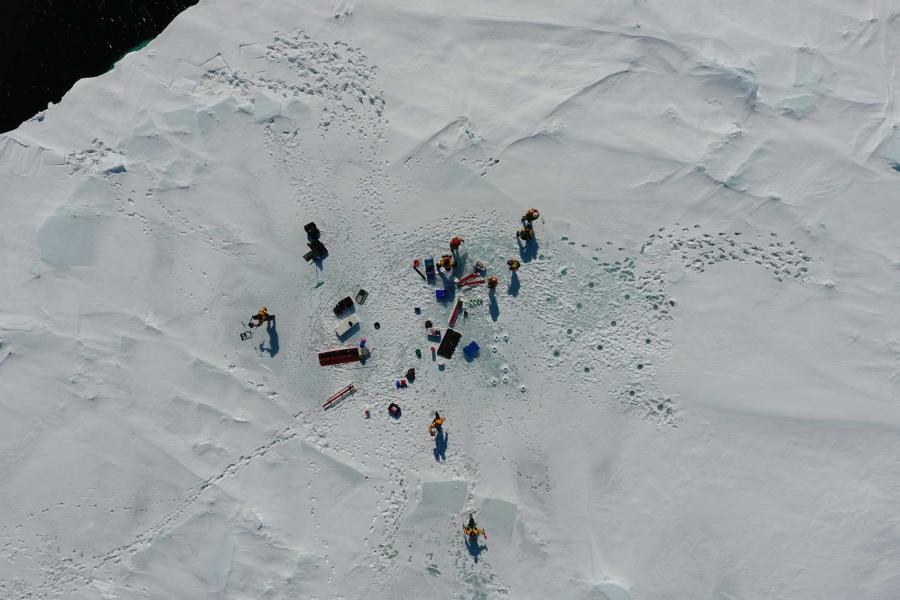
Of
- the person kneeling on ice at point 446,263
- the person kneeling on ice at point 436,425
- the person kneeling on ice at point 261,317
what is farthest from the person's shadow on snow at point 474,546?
the person kneeling on ice at point 261,317

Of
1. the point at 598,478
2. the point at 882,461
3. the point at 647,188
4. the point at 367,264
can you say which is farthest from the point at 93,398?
the point at 882,461

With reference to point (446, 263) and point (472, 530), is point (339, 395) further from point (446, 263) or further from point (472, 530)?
point (472, 530)

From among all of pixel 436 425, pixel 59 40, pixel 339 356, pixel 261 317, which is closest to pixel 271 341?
pixel 261 317

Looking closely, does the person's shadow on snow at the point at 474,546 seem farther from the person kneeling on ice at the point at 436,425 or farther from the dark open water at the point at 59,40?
the dark open water at the point at 59,40

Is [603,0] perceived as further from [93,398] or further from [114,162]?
[93,398]

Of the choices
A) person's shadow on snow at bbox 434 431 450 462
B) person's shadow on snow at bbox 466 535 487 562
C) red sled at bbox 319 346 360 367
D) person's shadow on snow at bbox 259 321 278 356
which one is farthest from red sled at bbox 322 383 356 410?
person's shadow on snow at bbox 466 535 487 562

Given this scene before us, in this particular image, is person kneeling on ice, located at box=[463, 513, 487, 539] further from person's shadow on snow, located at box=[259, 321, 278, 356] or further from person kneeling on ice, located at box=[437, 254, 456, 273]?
person's shadow on snow, located at box=[259, 321, 278, 356]

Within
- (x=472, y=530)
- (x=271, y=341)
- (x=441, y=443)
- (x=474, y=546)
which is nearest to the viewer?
(x=472, y=530)
